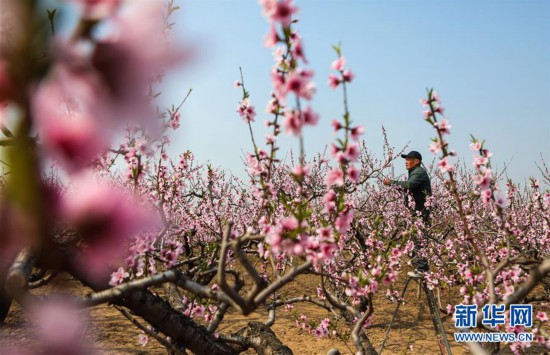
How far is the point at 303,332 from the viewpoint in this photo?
6.77 metres

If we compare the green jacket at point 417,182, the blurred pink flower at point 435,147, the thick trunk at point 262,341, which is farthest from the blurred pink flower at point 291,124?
the green jacket at point 417,182

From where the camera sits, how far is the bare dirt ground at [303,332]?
5844mm

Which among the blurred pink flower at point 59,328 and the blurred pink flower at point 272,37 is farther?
the blurred pink flower at point 272,37

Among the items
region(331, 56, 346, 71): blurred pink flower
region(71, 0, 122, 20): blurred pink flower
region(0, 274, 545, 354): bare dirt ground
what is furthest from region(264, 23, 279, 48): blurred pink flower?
region(0, 274, 545, 354): bare dirt ground

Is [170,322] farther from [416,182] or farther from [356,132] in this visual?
[416,182]

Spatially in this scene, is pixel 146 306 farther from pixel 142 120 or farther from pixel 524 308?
pixel 524 308

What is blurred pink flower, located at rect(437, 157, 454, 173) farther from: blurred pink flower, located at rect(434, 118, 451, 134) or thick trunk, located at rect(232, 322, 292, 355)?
thick trunk, located at rect(232, 322, 292, 355)

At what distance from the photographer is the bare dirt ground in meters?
5.84

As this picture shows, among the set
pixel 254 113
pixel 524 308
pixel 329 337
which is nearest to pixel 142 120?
pixel 254 113

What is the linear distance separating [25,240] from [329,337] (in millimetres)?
6651

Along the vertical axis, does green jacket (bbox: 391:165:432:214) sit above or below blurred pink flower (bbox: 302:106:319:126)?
above

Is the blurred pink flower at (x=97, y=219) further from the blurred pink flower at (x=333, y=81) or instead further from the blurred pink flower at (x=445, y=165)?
the blurred pink flower at (x=445, y=165)

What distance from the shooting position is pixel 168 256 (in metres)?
2.81

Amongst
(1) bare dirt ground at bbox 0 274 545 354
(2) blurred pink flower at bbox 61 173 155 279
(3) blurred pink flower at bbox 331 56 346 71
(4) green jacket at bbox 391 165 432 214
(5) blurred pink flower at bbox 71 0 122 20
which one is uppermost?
(4) green jacket at bbox 391 165 432 214
